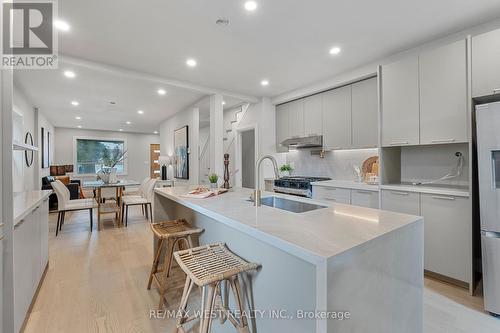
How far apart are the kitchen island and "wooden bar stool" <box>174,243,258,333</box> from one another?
0.08 metres

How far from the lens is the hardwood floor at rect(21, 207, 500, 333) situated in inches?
67.5

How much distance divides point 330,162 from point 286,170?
88 centimetres

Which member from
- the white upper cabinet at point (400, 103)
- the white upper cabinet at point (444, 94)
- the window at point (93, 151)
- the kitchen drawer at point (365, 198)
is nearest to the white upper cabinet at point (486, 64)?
the white upper cabinet at point (444, 94)

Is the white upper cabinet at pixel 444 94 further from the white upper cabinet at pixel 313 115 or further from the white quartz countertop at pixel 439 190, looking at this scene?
the white upper cabinet at pixel 313 115

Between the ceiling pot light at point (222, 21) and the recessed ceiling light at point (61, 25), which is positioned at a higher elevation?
the recessed ceiling light at point (61, 25)

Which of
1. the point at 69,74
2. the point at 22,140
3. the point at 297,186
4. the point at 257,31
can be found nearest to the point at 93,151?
the point at 22,140

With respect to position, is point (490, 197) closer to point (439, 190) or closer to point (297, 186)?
point (439, 190)

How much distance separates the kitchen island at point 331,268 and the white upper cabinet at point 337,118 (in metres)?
2.28

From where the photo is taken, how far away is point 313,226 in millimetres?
1123

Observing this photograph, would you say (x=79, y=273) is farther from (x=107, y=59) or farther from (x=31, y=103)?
(x=31, y=103)

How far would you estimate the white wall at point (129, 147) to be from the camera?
8.83 m

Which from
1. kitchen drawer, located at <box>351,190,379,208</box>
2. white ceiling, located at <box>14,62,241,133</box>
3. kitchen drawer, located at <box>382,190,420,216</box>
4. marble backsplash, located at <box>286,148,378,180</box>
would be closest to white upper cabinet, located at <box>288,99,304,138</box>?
marble backsplash, located at <box>286,148,378,180</box>

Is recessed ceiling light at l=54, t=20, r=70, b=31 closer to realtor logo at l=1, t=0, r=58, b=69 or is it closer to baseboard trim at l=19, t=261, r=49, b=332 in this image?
realtor logo at l=1, t=0, r=58, b=69

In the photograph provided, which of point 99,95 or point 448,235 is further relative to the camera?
point 99,95
